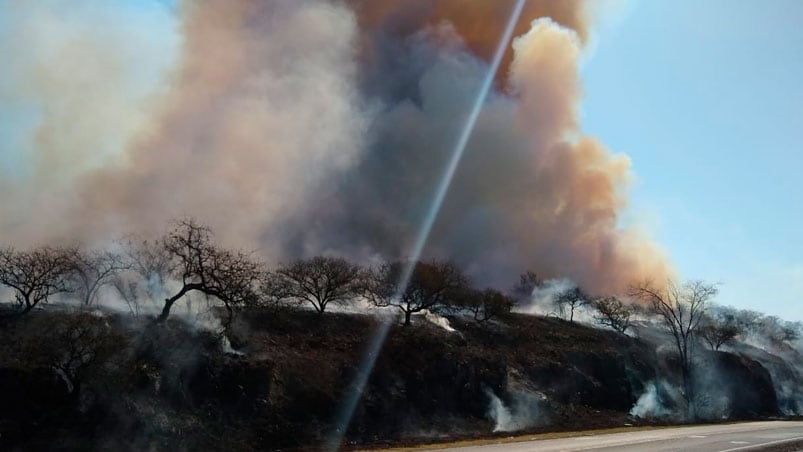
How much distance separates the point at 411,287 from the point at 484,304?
6.35 m

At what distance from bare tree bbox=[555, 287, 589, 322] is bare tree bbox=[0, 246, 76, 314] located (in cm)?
3539

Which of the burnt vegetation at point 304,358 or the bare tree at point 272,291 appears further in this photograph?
the bare tree at point 272,291

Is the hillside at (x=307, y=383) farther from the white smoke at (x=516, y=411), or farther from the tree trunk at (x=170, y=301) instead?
the tree trunk at (x=170, y=301)

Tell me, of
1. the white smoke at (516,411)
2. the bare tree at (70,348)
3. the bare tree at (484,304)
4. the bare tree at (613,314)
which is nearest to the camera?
the bare tree at (70,348)

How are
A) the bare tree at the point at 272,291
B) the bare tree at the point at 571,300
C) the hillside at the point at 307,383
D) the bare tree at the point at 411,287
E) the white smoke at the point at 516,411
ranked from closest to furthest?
the hillside at the point at 307,383 → the white smoke at the point at 516,411 → the bare tree at the point at 272,291 → the bare tree at the point at 411,287 → the bare tree at the point at 571,300

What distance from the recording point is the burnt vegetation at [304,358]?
66.5 feet

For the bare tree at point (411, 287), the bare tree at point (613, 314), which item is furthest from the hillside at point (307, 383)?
the bare tree at point (613, 314)

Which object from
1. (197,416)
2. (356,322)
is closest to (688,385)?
(356,322)

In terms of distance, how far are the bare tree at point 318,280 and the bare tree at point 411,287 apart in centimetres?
210

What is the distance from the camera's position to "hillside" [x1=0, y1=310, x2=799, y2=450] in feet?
65.1

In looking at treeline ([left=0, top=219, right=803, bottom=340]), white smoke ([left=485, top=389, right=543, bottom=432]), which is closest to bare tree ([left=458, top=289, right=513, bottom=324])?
treeline ([left=0, top=219, right=803, bottom=340])

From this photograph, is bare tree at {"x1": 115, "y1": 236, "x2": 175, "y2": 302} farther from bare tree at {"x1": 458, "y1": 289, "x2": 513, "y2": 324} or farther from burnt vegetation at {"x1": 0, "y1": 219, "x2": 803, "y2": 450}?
bare tree at {"x1": 458, "y1": 289, "x2": 513, "y2": 324}

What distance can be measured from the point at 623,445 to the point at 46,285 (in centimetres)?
2186

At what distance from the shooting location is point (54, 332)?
67.9 feet
